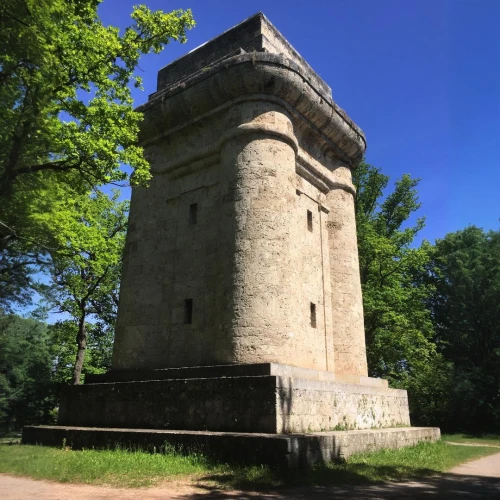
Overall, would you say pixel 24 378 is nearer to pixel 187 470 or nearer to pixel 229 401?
pixel 229 401

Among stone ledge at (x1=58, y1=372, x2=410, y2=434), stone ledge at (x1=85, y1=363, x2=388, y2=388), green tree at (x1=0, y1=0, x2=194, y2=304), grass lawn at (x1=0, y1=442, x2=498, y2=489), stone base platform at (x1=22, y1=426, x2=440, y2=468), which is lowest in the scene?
grass lawn at (x1=0, y1=442, x2=498, y2=489)

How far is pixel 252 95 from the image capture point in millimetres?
11922

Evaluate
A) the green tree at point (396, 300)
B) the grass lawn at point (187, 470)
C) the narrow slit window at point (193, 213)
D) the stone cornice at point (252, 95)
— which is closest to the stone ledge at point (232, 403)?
the grass lawn at point (187, 470)

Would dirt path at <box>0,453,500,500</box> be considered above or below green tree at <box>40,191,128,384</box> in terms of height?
below

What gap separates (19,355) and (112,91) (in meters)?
35.1

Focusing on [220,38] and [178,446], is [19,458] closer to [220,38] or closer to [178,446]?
[178,446]

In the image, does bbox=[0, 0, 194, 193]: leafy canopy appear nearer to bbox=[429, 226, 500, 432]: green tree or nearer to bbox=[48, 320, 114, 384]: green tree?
bbox=[48, 320, 114, 384]: green tree

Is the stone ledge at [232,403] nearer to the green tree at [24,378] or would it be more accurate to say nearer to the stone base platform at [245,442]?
the stone base platform at [245,442]

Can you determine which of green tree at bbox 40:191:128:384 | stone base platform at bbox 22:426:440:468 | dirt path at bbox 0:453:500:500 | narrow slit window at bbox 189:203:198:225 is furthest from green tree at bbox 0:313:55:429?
dirt path at bbox 0:453:500:500

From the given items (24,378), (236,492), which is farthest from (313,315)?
(24,378)

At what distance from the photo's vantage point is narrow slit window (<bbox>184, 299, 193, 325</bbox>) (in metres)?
11.7

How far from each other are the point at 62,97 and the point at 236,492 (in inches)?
369

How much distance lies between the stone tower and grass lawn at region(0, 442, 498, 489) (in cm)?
262

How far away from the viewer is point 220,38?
45.3 ft
